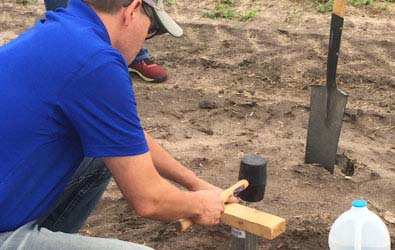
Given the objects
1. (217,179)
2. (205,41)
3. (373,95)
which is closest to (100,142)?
(217,179)

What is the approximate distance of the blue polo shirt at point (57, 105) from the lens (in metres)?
2.21

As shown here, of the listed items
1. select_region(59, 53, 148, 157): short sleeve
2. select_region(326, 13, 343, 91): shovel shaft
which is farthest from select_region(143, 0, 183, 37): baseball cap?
select_region(326, 13, 343, 91): shovel shaft

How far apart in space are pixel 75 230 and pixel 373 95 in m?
3.03

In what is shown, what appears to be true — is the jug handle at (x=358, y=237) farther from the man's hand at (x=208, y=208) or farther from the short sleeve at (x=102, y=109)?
the short sleeve at (x=102, y=109)

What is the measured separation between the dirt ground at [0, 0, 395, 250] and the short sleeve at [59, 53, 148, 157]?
1346mm

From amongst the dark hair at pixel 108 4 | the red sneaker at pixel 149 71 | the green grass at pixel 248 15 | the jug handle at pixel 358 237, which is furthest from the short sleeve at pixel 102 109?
the green grass at pixel 248 15

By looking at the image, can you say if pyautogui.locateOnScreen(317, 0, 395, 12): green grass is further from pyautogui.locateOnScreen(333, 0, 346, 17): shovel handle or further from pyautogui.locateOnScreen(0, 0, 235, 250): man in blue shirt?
pyautogui.locateOnScreen(0, 0, 235, 250): man in blue shirt

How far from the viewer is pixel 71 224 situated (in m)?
2.87

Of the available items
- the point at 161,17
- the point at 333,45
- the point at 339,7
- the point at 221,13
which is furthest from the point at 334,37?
the point at 221,13

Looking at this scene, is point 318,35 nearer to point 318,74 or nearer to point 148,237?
point 318,74

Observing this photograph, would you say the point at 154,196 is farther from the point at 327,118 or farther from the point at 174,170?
the point at 327,118

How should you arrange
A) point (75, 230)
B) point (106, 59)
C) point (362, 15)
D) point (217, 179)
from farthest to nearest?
point (362, 15) < point (217, 179) < point (75, 230) < point (106, 59)

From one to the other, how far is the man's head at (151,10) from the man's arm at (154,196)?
47 centimetres

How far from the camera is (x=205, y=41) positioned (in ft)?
20.9
